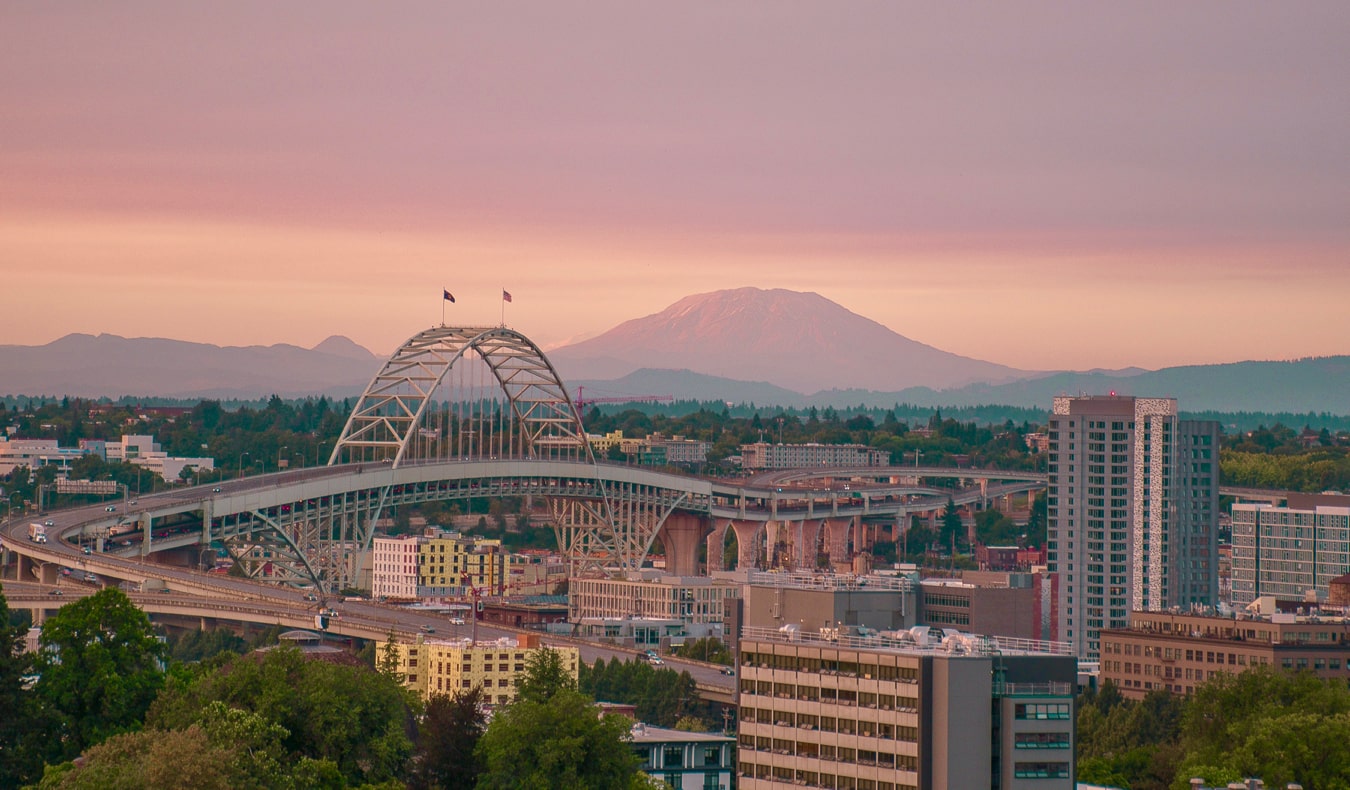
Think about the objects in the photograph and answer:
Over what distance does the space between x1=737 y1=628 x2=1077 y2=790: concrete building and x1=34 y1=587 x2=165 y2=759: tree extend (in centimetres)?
1876

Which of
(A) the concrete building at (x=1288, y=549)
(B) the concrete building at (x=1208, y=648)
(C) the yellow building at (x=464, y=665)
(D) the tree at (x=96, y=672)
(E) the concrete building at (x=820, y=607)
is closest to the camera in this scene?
(E) the concrete building at (x=820, y=607)

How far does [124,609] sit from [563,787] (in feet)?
43.9

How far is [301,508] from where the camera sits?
15975 centimetres

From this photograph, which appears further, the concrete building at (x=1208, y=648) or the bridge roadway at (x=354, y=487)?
the bridge roadway at (x=354, y=487)

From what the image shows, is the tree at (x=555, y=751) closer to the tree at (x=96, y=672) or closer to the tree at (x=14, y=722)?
the tree at (x=96, y=672)

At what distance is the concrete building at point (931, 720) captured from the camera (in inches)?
2438

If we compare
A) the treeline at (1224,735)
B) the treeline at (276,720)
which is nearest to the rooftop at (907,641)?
the treeline at (276,720)

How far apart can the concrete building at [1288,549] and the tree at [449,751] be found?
111938 millimetres

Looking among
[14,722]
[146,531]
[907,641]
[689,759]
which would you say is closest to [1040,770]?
[907,641]

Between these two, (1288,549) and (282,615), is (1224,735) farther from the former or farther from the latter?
(1288,549)

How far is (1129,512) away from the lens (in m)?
165

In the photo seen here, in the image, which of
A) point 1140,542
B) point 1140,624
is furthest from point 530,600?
point 1140,624

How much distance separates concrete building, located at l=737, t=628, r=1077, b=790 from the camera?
6194 cm

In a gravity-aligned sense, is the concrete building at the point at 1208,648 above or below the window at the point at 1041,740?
below
